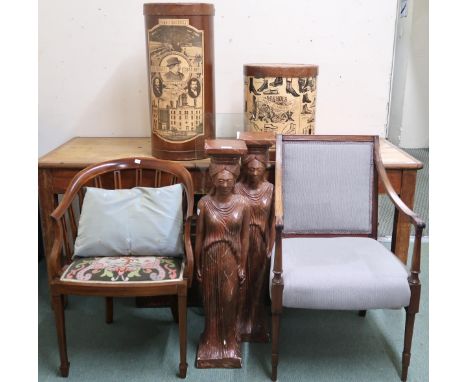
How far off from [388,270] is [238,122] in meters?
1.12

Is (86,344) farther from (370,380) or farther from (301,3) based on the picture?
(301,3)

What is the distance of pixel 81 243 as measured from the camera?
1844mm

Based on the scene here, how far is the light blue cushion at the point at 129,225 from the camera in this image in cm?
183

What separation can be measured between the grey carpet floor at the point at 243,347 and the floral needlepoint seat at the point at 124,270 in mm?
400

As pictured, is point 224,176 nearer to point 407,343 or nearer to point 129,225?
point 129,225

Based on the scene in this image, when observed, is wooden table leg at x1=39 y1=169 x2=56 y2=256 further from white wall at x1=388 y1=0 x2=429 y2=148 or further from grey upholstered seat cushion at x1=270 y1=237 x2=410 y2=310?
white wall at x1=388 y1=0 x2=429 y2=148

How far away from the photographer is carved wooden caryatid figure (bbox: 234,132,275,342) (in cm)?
187

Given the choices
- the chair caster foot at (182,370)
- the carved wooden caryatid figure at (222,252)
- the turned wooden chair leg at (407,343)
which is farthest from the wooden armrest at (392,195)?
the chair caster foot at (182,370)

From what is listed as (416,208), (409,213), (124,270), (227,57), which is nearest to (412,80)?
(416,208)

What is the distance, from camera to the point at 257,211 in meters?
1.90

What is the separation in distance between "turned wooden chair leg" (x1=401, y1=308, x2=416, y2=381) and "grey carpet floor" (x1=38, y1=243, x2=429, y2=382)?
4 cm

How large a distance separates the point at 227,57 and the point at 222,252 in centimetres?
106

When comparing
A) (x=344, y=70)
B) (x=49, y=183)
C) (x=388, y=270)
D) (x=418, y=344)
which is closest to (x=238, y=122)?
(x=344, y=70)

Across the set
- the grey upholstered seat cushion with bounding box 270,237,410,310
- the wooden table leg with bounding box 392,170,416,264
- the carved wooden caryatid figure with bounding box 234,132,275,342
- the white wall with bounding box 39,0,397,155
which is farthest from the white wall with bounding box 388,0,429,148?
the grey upholstered seat cushion with bounding box 270,237,410,310
